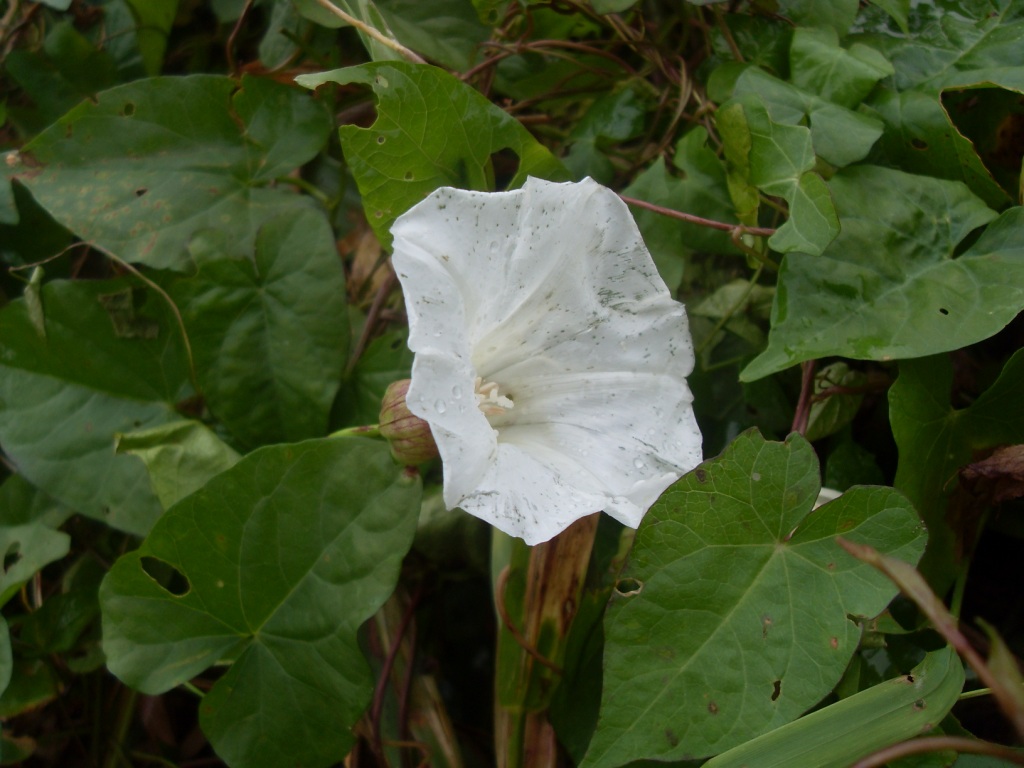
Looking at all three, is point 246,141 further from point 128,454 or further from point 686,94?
point 686,94

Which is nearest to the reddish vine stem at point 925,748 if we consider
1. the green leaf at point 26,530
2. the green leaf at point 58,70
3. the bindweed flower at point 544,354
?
the bindweed flower at point 544,354

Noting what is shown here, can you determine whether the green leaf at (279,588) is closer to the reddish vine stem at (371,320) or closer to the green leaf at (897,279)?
the reddish vine stem at (371,320)

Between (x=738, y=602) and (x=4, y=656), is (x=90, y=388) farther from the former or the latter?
(x=738, y=602)

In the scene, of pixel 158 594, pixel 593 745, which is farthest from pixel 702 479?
pixel 158 594

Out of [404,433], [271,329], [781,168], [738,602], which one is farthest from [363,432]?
[781,168]

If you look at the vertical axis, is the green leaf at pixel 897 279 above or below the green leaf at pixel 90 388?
above
